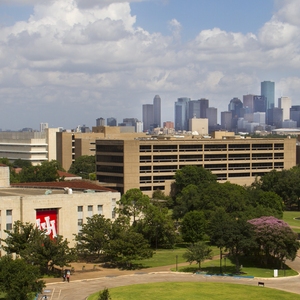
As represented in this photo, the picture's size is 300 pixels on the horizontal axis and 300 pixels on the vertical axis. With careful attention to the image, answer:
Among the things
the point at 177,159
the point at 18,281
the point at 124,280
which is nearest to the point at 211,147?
the point at 177,159

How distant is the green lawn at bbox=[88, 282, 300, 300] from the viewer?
73250 millimetres

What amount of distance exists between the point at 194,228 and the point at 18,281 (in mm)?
44327

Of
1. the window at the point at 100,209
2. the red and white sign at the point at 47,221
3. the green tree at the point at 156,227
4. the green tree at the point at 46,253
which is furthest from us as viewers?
the green tree at the point at 156,227

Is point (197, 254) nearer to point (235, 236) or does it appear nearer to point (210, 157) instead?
point (235, 236)

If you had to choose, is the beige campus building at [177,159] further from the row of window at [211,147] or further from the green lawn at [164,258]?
the green lawn at [164,258]

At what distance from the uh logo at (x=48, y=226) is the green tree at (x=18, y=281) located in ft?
71.9

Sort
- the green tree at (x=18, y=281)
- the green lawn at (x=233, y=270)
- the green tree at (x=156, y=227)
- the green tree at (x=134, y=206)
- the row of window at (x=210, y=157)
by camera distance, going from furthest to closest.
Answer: the row of window at (x=210, y=157) → the green tree at (x=134, y=206) → the green tree at (x=156, y=227) → the green lawn at (x=233, y=270) → the green tree at (x=18, y=281)

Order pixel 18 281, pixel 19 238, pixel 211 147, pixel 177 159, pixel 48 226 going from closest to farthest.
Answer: pixel 18 281 < pixel 19 238 < pixel 48 226 < pixel 177 159 < pixel 211 147

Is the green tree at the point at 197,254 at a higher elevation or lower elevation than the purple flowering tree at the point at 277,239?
lower

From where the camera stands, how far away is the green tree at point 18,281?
66.6m

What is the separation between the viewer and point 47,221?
9325cm

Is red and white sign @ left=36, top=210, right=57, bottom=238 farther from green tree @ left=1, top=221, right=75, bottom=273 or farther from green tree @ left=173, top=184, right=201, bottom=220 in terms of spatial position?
green tree @ left=173, top=184, right=201, bottom=220

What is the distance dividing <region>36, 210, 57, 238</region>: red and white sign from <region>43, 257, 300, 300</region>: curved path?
8.98 m

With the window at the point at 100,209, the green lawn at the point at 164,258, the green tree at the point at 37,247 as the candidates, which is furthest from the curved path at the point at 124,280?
the window at the point at 100,209
